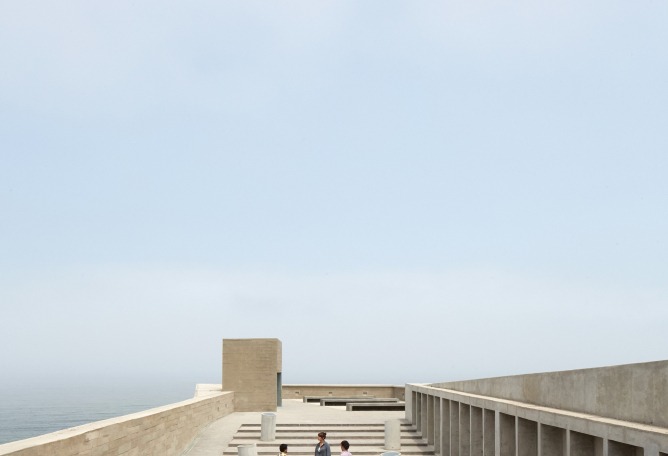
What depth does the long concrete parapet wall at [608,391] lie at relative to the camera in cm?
993

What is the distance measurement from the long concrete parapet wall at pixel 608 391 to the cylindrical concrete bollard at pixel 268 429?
10.3 m

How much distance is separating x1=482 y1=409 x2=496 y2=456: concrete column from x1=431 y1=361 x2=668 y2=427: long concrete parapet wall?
108cm

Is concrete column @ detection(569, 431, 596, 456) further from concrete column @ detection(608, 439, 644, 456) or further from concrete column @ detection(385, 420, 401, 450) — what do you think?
concrete column @ detection(385, 420, 401, 450)

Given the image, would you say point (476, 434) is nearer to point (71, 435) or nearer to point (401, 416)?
point (71, 435)

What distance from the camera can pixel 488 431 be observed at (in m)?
17.0

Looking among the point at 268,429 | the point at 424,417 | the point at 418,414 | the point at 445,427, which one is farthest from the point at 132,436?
the point at 418,414

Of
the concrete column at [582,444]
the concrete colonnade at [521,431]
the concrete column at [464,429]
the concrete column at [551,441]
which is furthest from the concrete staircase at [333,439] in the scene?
the concrete column at [582,444]

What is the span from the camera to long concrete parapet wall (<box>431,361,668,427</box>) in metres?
9.93

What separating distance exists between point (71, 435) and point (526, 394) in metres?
7.87

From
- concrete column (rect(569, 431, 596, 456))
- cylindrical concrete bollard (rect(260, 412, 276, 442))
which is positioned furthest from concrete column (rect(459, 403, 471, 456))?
concrete column (rect(569, 431, 596, 456))

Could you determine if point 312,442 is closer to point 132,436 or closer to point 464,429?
point 464,429

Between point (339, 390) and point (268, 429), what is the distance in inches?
934

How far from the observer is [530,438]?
14.3 metres

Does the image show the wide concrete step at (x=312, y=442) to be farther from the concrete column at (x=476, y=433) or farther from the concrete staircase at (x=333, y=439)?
the concrete column at (x=476, y=433)
